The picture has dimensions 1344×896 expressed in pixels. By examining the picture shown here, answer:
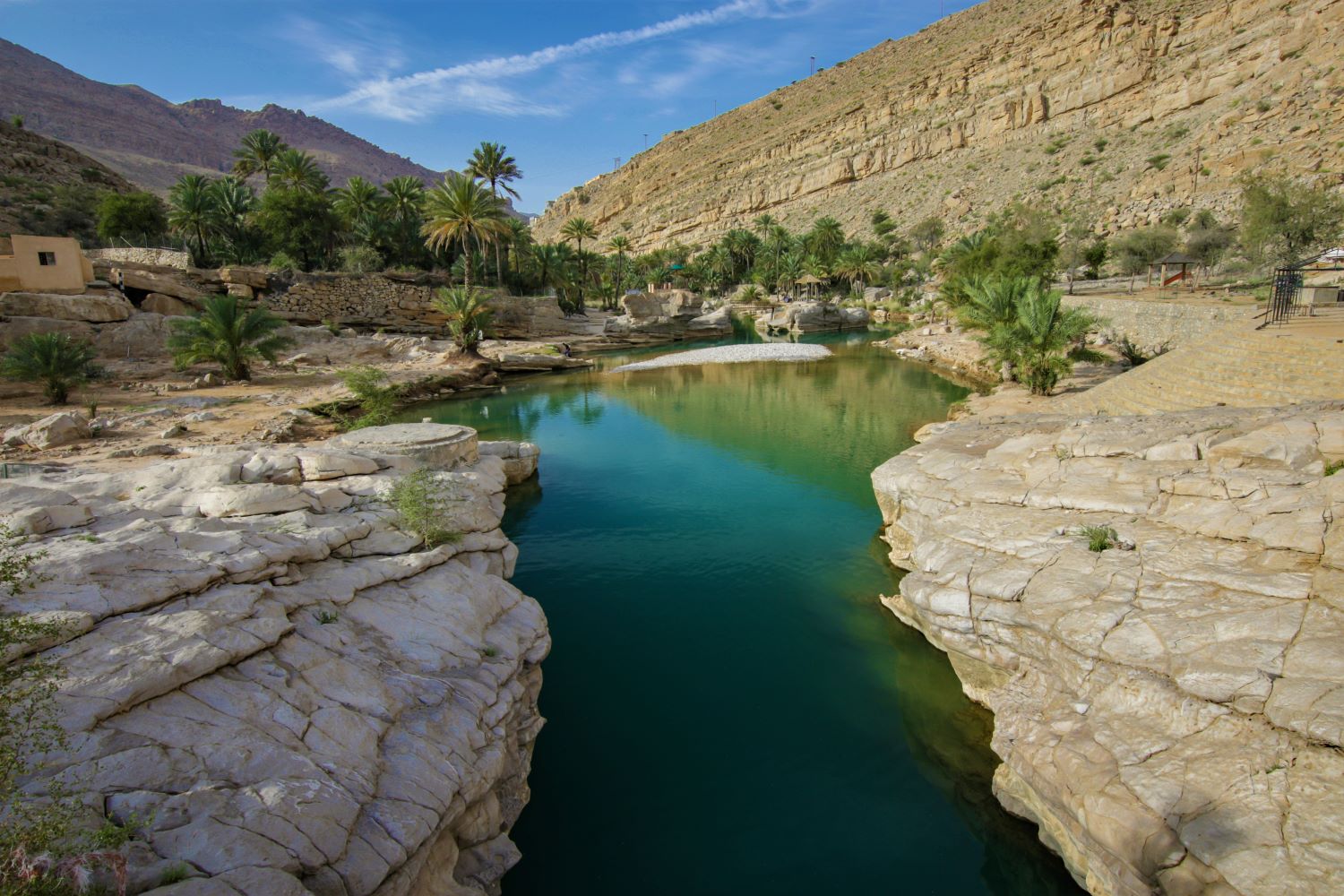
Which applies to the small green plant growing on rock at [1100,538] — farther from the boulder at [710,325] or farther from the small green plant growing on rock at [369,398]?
the boulder at [710,325]

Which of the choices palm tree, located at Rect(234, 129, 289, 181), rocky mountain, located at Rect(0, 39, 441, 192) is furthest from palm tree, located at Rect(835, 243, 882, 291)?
rocky mountain, located at Rect(0, 39, 441, 192)

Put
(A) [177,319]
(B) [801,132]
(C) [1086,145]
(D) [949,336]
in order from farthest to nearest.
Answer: (B) [801,132]
(C) [1086,145]
(D) [949,336]
(A) [177,319]

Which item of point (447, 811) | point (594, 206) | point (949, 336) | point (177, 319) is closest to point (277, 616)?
point (447, 811)

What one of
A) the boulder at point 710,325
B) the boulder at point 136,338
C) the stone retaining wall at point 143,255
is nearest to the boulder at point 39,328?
the boulder at point 136,338

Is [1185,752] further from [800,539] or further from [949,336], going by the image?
Answer: [949,336]

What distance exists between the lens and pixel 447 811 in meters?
4.90

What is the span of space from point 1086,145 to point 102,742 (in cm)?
8553

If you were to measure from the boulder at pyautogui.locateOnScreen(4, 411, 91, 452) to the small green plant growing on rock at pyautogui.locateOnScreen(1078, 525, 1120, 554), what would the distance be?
1943 cm

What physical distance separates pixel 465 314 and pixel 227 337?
1070 cm

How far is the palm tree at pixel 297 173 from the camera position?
133 feet

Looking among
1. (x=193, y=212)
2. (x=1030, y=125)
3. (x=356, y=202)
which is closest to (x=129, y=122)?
(x=356, y=202)

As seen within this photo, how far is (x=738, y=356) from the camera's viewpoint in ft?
127

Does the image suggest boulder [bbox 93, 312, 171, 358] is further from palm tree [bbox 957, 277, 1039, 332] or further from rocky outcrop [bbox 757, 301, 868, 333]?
rocky outcrop [bbox 757, 301, 868, 333]

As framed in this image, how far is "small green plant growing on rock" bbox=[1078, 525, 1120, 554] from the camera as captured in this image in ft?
23.3
